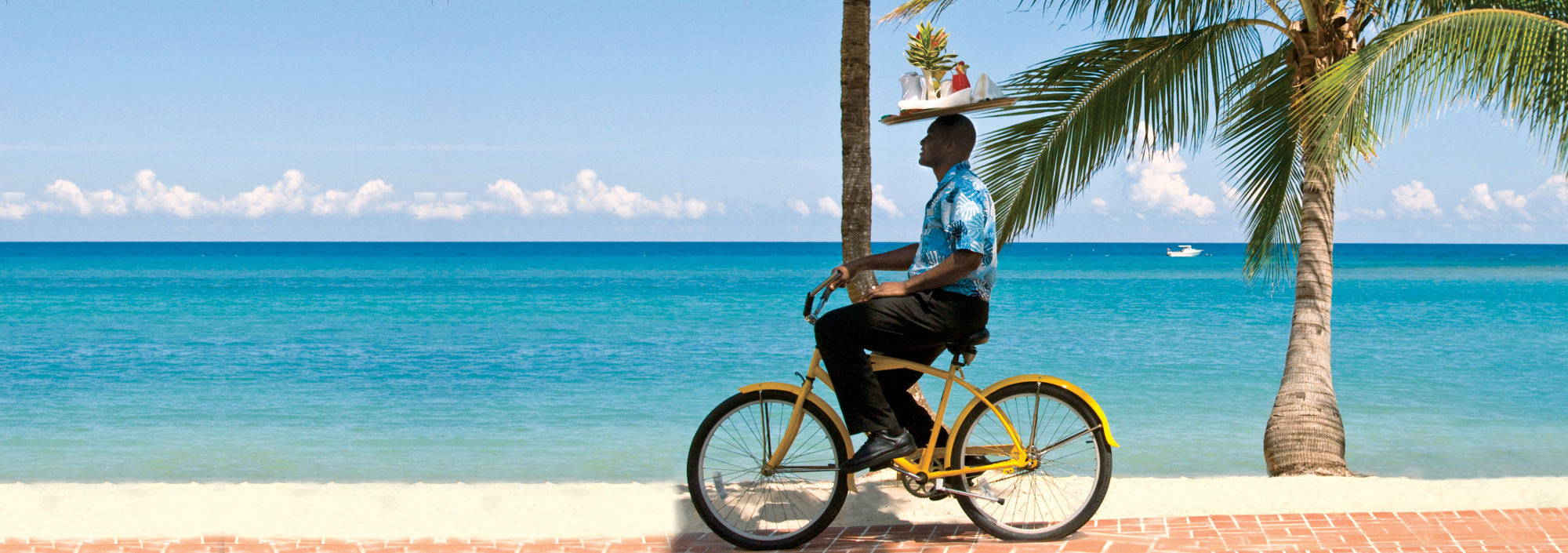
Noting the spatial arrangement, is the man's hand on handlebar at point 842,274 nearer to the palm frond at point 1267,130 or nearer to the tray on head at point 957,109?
the tray on head at point 957,109

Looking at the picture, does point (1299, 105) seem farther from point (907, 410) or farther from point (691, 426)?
point (691, 426)

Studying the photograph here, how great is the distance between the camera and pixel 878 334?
388 cm

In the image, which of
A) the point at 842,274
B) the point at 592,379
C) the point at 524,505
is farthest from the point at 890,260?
the point at 592,379

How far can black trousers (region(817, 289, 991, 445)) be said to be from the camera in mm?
3865

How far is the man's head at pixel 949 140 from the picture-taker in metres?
4.03

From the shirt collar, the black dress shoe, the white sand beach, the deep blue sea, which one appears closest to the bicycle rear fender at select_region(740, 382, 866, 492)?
the black dress shoe

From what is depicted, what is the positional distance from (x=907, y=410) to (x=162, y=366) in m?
18.6

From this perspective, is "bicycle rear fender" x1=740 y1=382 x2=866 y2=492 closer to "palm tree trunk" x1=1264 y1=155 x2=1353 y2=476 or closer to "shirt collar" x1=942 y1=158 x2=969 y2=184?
"shirt collar" x1=942 y1=158 x2=969 y2=184

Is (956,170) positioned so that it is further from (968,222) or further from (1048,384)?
(1048,384)

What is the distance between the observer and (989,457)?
4258 mm

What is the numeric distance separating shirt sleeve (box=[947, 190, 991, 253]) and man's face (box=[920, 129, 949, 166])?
0.24 meters

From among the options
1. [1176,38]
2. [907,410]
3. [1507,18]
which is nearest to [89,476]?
[907,410]

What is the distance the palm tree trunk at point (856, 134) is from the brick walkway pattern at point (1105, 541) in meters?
1.86

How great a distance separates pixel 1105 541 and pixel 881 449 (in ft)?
3.50
